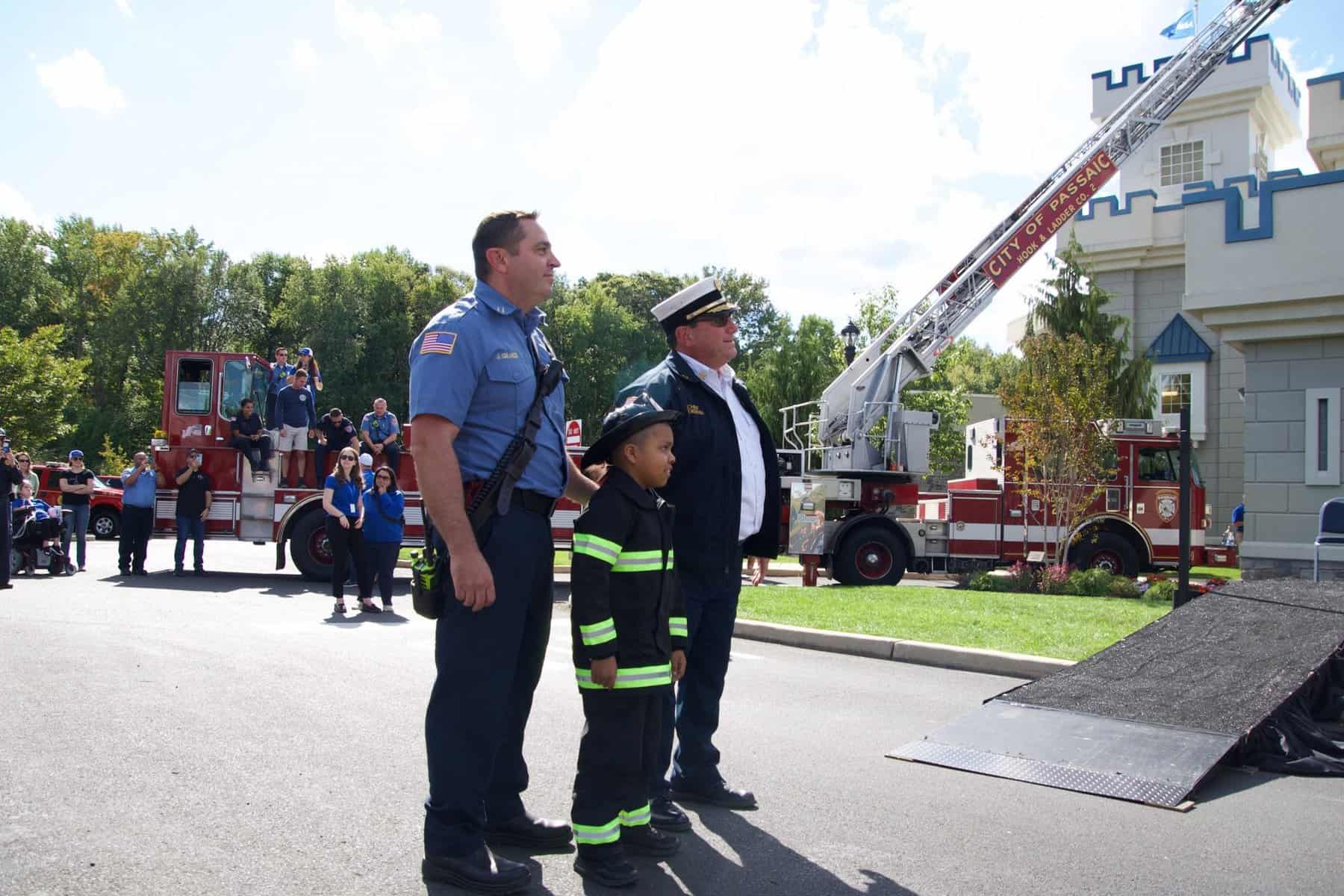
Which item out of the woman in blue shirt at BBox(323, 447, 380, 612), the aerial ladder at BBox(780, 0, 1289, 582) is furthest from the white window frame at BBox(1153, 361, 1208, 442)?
the woman in blue shirt at BBox(323, 447, 380, 612)

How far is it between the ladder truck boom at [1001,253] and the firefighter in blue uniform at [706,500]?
13525 mm

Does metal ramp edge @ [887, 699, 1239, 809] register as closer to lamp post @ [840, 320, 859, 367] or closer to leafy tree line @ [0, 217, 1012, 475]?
lamp post @ [840, 320, 859, 367]

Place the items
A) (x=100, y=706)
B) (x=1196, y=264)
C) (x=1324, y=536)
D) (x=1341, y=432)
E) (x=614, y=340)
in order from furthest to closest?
(x=614, y=340)
(x=1196, y=264)
(x=1341, y=432)
(x=1324, y=536)
(x=100, y=706)

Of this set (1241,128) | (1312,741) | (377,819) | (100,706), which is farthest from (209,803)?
(1241,128)

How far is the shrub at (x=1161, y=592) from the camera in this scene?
45.0ft

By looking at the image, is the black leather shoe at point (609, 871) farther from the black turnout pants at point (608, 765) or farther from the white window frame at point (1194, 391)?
the white window frame at point (1194, 391)

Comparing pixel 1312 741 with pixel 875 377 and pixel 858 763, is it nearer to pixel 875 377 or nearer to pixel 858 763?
pixel 858 763

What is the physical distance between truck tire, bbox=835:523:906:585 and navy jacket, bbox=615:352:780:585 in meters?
12.1

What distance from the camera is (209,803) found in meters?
4.12

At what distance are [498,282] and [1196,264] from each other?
1145 centimetres

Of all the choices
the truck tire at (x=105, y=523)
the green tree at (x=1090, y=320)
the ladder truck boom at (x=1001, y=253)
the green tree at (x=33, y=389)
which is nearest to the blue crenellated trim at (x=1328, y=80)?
the ladder truck boom at (x=1001, y=253)

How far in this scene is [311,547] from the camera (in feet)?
48.9

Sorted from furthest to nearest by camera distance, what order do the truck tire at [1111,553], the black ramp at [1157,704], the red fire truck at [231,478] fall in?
1. the truck tire at [1111,553]
2. the red fire truck at [231,478]
3. the black ramp at [1157,704]

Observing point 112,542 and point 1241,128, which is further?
point 1241,128
